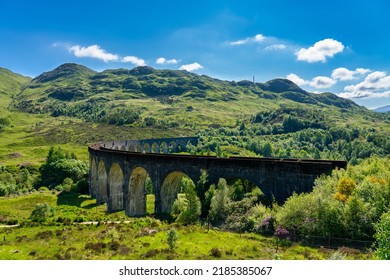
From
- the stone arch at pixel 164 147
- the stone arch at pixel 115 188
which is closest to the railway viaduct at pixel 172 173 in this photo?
the stone arch at pixel 115 188

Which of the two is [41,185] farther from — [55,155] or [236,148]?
[236,148]

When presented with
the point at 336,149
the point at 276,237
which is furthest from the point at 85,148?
the point at 276,237

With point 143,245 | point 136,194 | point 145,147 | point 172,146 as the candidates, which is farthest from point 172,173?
point 172,146

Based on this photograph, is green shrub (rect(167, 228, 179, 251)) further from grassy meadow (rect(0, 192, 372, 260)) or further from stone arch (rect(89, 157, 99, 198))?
stone arch (rect(89, 157, 99, 198))

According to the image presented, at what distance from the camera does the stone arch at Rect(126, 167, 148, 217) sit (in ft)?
190

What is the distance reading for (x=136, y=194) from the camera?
5959 cm

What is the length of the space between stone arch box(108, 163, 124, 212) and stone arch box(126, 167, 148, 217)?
8.05 meters

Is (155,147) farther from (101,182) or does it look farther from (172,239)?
(172,239)

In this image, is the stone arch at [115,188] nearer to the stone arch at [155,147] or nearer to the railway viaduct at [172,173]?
the railway viaduct at [172,173]

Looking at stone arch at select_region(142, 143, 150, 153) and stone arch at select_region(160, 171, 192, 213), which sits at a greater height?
stone arch at select_region(142, 143, 150, 153)

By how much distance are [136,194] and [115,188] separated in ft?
31.9

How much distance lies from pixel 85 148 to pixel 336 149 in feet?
414

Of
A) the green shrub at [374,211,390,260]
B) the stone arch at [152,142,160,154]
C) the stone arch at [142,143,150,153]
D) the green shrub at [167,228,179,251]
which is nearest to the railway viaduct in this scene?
the green shrub at [167,228,179,251]

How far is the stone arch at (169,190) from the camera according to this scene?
50719mm
